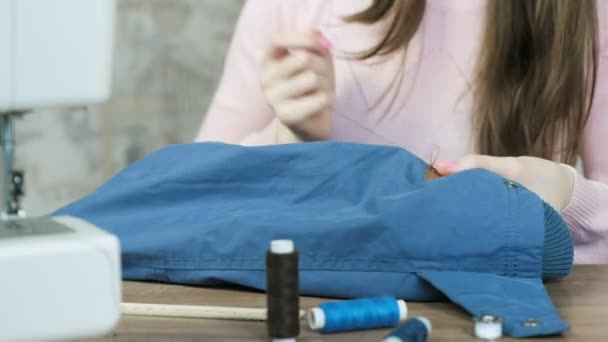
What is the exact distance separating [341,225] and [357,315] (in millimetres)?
136

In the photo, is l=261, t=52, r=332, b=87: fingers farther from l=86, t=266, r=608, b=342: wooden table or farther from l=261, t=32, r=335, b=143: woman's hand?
l=86, t=266, r=608, b=342: wooden table

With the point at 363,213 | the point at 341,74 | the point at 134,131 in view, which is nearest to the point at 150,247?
the point at 363,213

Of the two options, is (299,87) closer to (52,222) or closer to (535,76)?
(535,76)

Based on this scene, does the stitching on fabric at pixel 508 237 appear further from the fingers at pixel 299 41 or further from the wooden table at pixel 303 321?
the fingers at pixel 299 41

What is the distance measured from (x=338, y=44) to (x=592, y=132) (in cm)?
42

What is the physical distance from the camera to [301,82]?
153 centimetres

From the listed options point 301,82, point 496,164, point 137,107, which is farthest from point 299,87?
point 137,107

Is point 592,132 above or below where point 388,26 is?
below

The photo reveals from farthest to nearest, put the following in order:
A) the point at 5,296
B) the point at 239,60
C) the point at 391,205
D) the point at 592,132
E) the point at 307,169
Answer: the point at 239,60
the point at 592,132
the point at 307,169
the point at 391,205
the point at 5,296

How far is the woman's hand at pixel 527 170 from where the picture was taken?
3.90 ft

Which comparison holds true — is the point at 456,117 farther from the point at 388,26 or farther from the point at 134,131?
the point at 134,131

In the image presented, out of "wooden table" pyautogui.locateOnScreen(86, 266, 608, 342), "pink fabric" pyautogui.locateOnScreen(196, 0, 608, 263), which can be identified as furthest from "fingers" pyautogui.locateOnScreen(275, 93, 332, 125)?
"wooden table" pyautogui.locateOnScreen(86, 266, 608, 342)

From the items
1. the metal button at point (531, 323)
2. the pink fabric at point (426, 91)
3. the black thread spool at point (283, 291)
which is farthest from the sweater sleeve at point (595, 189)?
the black thread spool at point (283, 291)

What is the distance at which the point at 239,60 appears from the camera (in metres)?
1.86
